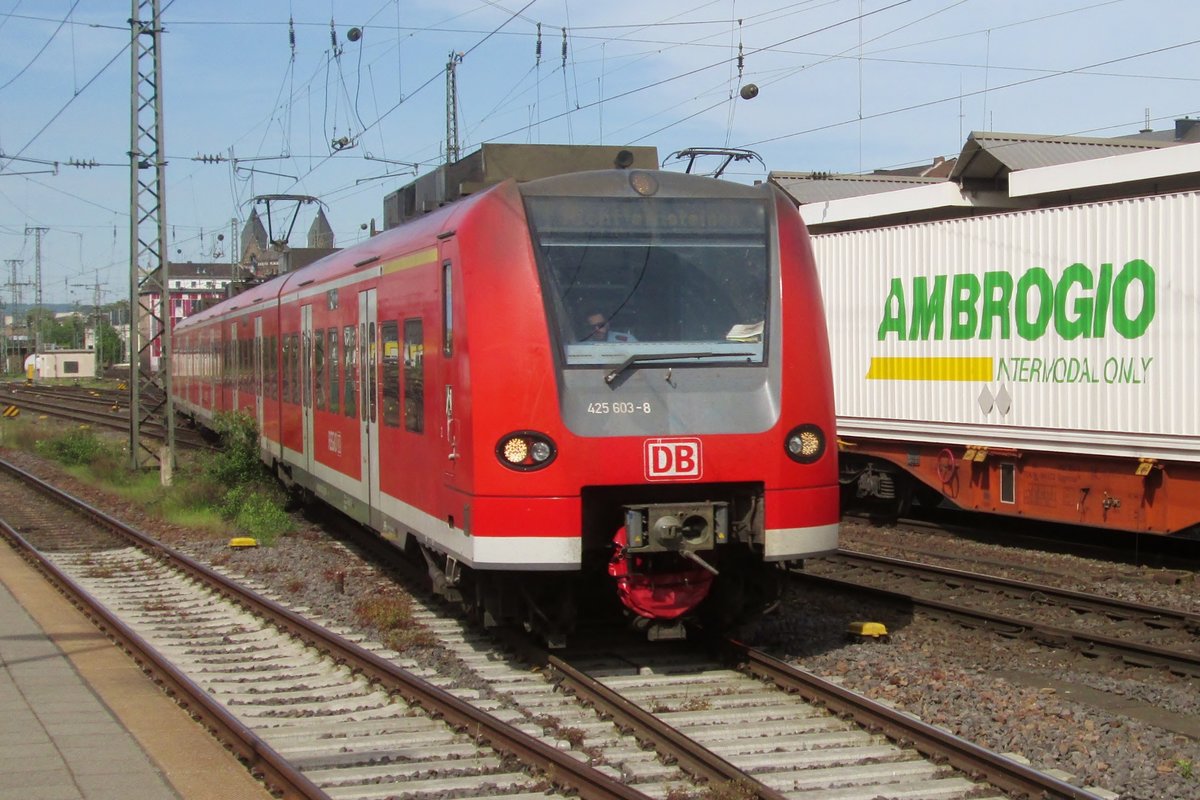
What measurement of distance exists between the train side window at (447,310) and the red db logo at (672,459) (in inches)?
56.3

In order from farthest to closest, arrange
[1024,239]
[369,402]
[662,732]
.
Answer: [1024,239] < [369,402] < [662,732]

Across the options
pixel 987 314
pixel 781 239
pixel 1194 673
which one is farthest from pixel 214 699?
pixel 987 314

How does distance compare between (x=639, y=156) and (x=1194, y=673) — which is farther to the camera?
(x=639, y=156)

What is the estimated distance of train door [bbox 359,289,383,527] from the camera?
1072 cm

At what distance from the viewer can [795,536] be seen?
7988 millimetres

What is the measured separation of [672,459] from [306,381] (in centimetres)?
732

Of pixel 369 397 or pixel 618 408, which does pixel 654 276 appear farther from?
pixel 369 397

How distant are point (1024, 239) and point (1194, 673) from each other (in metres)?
6.44

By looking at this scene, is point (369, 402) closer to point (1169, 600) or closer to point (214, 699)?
point (214, 699)

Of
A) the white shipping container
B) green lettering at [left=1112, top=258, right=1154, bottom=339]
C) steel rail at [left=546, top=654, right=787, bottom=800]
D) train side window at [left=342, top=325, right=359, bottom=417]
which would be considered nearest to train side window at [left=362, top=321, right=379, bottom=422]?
train side window at [left=342, top=325, right=359, bottom=417]

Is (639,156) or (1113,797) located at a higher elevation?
(639,156)

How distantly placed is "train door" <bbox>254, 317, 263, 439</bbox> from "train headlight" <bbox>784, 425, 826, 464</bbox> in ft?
37.5

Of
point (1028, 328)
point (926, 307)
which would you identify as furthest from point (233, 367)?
point (1028, 328)

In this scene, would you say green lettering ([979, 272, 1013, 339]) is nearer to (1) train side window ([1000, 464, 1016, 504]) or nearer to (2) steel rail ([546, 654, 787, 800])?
(1) train side window ([1000, 464, 1016, 504])
